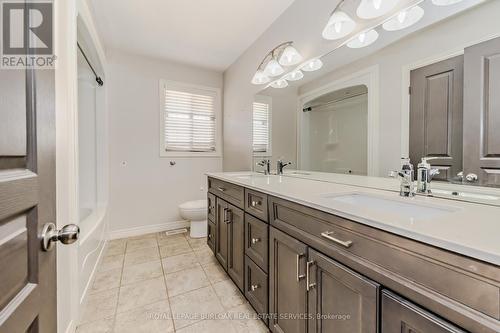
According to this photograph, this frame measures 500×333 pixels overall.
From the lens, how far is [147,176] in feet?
9.75

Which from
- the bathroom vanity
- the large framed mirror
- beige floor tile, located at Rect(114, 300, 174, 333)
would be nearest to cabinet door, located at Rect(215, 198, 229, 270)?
the bathroom vanity

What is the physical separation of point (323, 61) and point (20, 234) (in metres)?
1.90

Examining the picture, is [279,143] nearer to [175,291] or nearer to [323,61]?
[323,61]

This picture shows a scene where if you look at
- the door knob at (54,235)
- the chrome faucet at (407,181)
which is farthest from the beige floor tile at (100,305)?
the chrome faucet at (407,181)

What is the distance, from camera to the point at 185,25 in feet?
7.42

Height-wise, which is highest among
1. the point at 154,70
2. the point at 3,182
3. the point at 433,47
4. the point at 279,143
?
the point at 154,70

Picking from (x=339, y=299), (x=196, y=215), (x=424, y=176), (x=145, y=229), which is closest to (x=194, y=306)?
(x=339, y=299)

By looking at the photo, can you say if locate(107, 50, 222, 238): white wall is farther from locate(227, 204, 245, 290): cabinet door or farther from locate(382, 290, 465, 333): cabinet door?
locate(382, 290, 465, 333): cabinet door

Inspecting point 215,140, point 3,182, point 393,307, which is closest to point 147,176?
point 215,140

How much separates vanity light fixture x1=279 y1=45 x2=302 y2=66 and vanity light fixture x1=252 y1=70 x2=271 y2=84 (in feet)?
0.98

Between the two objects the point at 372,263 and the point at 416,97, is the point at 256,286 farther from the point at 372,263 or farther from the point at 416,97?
the point at 416,97

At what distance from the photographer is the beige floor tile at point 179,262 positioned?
208cm

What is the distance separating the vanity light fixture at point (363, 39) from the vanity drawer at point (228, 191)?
4.07 feet

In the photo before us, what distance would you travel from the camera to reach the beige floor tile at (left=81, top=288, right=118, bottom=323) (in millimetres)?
1464
